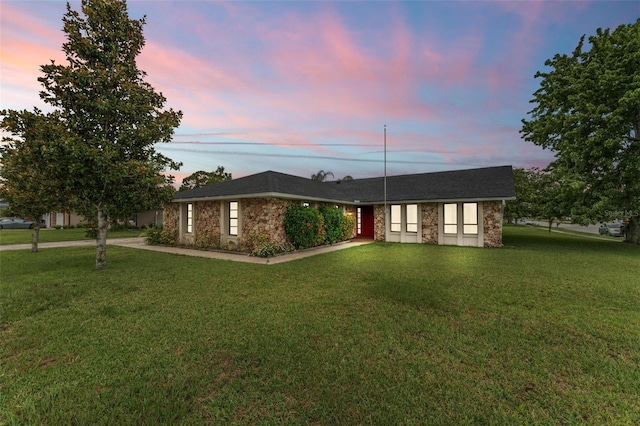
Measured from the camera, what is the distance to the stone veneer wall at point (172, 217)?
14852 mm

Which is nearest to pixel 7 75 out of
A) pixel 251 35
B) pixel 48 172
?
pixel 48 172

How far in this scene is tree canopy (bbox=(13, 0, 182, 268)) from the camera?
7.23m

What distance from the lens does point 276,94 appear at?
14.9 meters

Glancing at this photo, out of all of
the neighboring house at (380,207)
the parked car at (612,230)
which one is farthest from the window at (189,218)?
the parked car at (612,230)

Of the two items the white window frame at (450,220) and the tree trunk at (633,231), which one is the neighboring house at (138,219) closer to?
the white window frame at (450,220)

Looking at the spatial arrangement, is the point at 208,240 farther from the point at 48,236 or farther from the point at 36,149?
the point at 48,236

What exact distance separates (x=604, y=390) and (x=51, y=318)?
7760 mm

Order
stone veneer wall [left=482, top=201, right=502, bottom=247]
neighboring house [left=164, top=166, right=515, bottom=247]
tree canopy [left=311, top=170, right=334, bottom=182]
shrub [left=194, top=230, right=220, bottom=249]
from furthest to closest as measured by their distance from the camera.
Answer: tree canopy [left=311, top=170, right=334, bottom=182]
stone veneer wall [left=482, top=201, right=502, bottom=247]
shrub [left=194, top=230, right=220, bottom=249]
neighboring house [left=164, top=166, right=515, bottom=247]

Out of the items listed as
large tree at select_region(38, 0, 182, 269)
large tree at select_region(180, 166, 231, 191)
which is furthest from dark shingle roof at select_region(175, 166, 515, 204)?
large tree at select_region(180, 166, 231, 191)

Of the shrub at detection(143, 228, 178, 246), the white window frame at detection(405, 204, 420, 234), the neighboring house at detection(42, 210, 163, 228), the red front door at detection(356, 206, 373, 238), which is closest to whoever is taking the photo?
the shrub at detection(143, 228, 178, 246)

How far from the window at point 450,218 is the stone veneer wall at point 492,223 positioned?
1.34 m

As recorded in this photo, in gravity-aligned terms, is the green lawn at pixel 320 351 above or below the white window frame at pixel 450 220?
below

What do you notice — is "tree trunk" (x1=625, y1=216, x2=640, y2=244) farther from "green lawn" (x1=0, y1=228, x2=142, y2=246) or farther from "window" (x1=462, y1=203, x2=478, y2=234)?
"green lawn" (x1=0, y1=228, x2=142, y2=246)

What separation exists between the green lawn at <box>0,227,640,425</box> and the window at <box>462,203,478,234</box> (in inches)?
289
